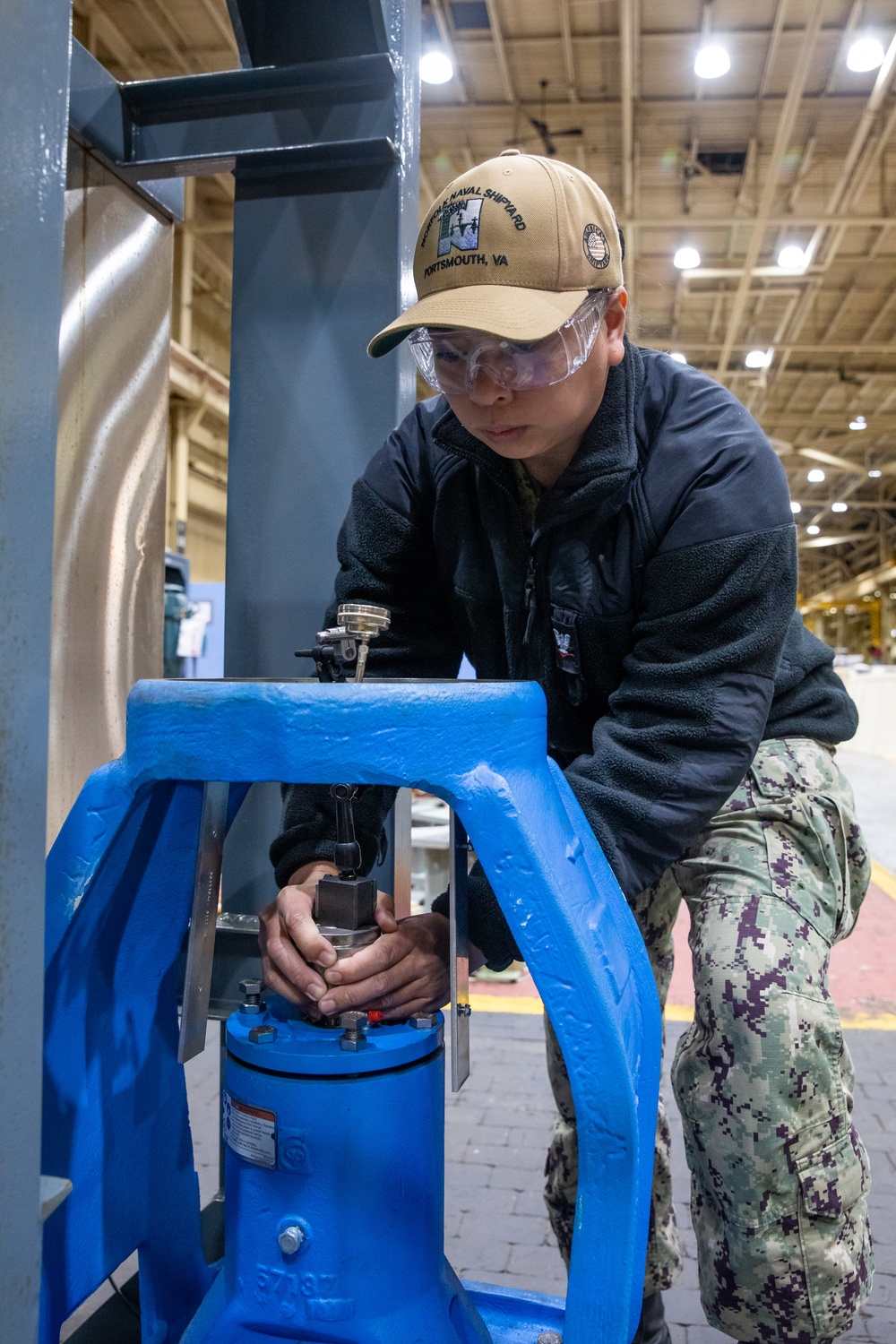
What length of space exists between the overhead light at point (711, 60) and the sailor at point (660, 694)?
6497 millimetres

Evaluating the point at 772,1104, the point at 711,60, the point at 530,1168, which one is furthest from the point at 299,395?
the point at 711,60

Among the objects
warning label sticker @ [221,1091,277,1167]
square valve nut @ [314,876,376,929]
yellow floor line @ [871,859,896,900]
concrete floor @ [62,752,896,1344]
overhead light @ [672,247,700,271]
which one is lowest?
concrete floor @ [62,752,896,1344]

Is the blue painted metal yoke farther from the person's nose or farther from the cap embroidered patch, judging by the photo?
the cap embroidered patch

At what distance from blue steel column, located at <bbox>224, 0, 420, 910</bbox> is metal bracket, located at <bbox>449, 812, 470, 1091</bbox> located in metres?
0.81

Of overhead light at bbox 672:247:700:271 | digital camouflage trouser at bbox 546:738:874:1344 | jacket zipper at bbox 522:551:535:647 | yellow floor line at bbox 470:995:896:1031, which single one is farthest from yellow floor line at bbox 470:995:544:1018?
overhead light at bbox 672:247:700:271

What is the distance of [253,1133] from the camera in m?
1.06

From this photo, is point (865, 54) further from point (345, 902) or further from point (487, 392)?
point (345, 902)

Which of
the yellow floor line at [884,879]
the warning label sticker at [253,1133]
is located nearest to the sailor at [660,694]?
the warning label sticker at [253,1133]

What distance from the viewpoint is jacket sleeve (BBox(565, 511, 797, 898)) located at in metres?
1.20

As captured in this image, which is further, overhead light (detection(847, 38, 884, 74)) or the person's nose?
overhead light (detection(847, 38, 884, 74))

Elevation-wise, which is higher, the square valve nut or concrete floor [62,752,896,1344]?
the square valve nut

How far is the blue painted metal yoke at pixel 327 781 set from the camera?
2.93 ft

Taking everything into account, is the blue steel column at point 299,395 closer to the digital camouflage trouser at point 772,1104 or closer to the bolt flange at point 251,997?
the bolt flange at point 251,997

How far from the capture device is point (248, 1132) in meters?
1.07
